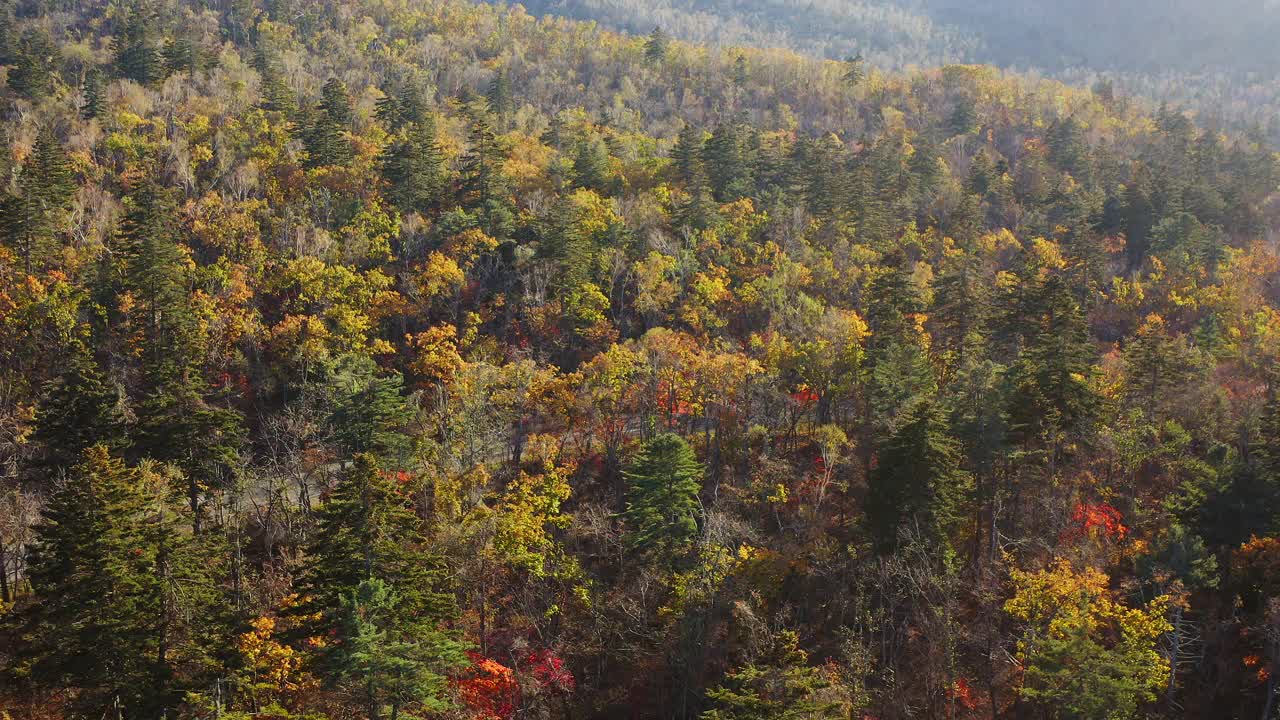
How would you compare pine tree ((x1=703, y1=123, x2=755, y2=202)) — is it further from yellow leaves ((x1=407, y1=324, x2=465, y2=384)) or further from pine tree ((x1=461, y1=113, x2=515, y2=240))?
yellow leaves ((x1=407, y1=324, x2=465, y2=384))

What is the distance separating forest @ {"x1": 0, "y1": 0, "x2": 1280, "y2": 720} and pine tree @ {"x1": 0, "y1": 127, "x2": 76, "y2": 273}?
330mm

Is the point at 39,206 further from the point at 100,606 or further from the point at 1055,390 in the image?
the point at 1055,390

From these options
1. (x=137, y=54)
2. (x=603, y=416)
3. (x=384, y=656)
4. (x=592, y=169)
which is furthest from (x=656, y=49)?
(x=384, y=656)

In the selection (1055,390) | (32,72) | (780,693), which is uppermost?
(32,72)

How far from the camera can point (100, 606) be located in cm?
2953

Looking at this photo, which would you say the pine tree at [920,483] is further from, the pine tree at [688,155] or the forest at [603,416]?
the pine tree at [688,155]

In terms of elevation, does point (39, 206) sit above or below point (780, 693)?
above

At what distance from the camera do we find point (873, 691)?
35469 mm

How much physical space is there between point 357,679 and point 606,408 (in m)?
25.3

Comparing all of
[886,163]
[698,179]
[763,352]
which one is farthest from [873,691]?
[886,163]

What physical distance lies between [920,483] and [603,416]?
19.6 meters

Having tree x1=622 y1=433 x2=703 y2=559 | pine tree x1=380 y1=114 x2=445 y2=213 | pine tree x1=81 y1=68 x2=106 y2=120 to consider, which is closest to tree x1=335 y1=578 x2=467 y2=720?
tree x1=622 y1=433 x2=703 y2=559

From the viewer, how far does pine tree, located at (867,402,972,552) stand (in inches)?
1469

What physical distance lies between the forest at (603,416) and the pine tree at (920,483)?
197 millimetres
